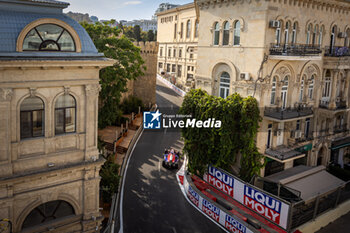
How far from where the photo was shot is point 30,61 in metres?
13.2

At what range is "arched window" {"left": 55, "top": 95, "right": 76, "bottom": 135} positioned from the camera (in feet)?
49.7

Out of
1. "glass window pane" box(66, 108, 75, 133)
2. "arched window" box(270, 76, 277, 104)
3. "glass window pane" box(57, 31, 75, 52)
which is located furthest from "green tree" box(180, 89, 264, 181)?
"glass window pane" box(57, 31, 75, 52)

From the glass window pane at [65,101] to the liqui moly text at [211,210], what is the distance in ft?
39.0

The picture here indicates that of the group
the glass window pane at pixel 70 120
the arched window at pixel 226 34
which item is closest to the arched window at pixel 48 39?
the glass window pane at pixel 70 120

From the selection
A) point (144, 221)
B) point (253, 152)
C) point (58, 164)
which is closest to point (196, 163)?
point (253, 152)

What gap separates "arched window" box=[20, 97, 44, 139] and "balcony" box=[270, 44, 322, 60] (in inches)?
639

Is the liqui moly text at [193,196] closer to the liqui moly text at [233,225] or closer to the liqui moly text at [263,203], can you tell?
the liqui moly text at [233,225]

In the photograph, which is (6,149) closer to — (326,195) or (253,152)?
(253,152)

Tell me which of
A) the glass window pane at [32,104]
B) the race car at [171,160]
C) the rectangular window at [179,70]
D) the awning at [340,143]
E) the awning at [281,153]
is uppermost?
the rectangular window at [179,70]

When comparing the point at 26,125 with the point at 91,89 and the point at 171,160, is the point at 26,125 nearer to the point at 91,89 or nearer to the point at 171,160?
the point at 91,89

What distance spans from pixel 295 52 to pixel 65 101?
17.8 m

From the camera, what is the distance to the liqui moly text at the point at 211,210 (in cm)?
2139

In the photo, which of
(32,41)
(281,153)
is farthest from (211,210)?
(32,41)

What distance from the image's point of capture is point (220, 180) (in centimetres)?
2364
